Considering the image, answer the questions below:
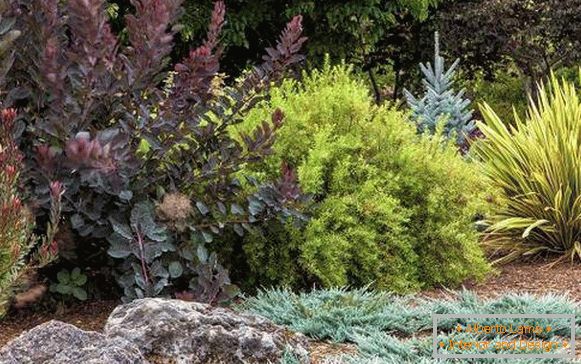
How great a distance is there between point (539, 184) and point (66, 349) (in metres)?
4.04

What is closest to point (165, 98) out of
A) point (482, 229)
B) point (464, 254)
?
point (464, 254)

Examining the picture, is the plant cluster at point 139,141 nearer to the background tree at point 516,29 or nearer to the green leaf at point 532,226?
the green leaf at point 532,226

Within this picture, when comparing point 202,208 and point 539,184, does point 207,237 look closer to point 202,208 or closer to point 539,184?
point 202,208

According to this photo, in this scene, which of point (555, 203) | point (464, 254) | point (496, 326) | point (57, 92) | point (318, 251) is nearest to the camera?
point (496, 326)

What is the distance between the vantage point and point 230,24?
41.0 feet

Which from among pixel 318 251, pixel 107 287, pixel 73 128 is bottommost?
pixel 107 287

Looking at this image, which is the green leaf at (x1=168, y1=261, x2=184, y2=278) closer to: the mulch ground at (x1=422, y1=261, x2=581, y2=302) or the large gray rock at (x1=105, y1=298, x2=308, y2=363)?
the large gray rock at (x1=105, y1=298, x2=308, y2=363)

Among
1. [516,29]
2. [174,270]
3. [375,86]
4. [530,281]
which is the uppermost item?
[516,29]

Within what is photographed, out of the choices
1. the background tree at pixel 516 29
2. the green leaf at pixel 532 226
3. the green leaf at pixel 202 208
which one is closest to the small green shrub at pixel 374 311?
the green leaf at pixel 202 208

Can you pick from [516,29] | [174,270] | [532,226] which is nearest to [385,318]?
[174,270]

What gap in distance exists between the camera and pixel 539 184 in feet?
20.9

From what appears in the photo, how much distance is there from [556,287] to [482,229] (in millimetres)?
1395

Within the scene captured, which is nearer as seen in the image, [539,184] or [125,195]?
[125,195]

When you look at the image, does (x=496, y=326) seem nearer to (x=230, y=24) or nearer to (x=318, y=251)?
(x=318, y=251)
